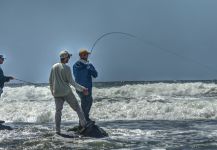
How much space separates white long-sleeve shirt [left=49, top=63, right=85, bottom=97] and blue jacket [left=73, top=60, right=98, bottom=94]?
73 cm

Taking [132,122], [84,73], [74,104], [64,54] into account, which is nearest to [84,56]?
[84,73]

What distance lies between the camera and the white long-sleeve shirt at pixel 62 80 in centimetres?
1125

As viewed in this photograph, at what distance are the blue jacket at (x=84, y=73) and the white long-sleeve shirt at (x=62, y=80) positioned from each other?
728 millimetres

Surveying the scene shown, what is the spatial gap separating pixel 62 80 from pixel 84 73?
88 centimetres

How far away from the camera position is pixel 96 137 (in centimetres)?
1153

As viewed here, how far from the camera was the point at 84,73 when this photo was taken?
12008mm

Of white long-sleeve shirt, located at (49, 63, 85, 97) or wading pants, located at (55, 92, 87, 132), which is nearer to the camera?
white long-sleeve shirt, located at (49, 63, 85, 97)

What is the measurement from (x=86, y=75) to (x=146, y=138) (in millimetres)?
2121

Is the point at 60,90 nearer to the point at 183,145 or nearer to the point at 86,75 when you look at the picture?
the point at 86,75

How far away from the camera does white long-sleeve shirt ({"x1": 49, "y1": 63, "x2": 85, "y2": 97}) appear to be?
11.2 metres

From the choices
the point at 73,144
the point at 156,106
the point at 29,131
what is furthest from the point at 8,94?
the point at 73,144

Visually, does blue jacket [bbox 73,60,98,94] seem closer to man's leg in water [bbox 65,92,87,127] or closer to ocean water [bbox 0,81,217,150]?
man's leg in water [bbox 65,92,87,127]

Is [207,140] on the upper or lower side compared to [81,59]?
lower

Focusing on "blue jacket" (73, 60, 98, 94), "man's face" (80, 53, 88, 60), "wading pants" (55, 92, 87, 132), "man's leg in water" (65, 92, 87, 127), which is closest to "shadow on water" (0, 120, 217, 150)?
"wading pants" (55, 92, 87, 132)
